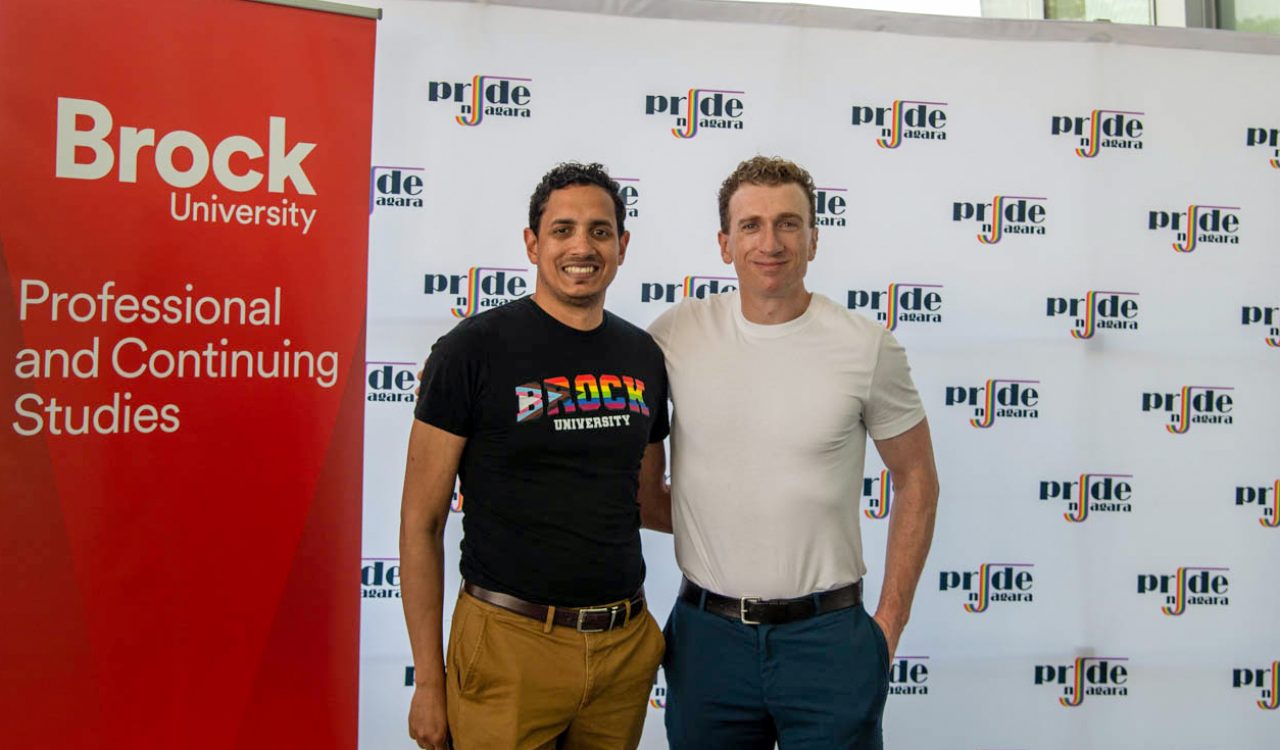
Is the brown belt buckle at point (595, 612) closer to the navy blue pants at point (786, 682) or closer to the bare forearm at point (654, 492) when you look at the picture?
the navy blue pants at point (786, 682)

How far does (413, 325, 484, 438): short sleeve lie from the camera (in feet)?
4.97

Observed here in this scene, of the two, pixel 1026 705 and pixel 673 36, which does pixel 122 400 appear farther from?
pixel 1026 705

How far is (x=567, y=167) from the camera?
1.66m

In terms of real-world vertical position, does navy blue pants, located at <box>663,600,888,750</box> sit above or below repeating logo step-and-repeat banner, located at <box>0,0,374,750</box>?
below

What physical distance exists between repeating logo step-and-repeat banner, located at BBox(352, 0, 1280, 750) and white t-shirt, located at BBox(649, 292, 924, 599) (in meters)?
0.96

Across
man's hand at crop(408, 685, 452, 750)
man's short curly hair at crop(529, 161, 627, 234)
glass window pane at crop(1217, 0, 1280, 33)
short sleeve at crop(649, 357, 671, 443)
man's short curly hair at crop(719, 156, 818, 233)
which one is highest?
glass window pane at crop(1217, 0, 1280, 33)

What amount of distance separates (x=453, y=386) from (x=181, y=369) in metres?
0.57

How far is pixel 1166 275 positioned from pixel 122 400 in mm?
2899

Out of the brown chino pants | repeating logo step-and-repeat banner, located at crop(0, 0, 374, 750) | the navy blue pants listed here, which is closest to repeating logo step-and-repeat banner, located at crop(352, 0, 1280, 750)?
repeating logo step-and-repeat banner, located at crop(0, 0, 374, 750)

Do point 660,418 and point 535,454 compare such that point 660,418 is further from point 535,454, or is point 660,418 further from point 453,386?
point 453,386

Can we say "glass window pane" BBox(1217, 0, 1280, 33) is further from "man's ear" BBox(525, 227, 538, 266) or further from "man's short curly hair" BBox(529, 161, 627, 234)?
"man's ear" BBox(525, 227, 538, 266)

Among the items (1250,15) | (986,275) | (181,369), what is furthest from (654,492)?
(1250,15)

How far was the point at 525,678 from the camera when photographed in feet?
4.95

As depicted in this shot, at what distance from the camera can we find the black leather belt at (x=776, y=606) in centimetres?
164
